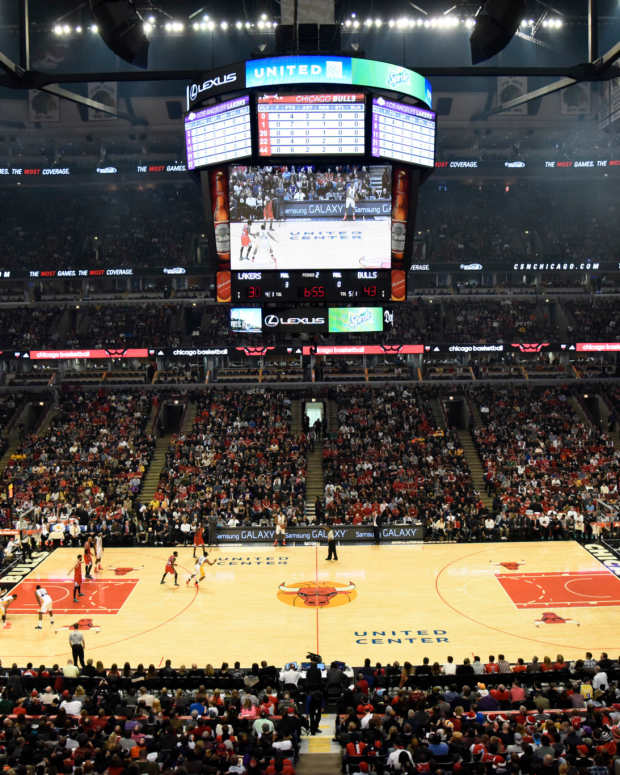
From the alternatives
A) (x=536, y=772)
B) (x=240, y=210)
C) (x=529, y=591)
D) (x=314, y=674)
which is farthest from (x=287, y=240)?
(x=529, y=591)

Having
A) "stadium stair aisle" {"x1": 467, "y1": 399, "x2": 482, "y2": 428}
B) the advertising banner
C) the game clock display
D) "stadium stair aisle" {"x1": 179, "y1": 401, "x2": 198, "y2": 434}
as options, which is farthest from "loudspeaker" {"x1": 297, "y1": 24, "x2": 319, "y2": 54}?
"stadium stair aisle" {"x1": 467, "y1": 399, "x2": 482, "y2": 428}

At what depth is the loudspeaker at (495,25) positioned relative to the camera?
1482 cm

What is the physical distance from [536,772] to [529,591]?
1311cm

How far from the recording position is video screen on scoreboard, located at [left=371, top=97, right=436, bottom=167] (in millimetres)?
16562

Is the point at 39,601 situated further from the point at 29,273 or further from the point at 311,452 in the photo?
the point at 29,273

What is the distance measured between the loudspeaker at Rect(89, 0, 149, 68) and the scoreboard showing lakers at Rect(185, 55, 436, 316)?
4.94 feet

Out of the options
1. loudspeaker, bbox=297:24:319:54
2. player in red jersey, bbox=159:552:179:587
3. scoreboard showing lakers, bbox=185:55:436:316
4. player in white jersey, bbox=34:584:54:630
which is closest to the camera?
scoreboard showing lakers, bbox=185:55:436:316

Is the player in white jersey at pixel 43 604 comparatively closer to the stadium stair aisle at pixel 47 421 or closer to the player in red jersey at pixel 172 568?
the player in red jersey at pixel 172 568

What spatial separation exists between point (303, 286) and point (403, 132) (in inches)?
153

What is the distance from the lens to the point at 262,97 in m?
16.2

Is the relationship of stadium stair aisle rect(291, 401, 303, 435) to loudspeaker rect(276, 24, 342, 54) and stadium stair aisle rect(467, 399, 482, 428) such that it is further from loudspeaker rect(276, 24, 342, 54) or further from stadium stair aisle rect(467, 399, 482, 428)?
loudspeaker rect(276, 24, 342, 54)

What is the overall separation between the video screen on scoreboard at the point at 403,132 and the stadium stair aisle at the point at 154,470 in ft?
70.0

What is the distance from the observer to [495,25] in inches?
596

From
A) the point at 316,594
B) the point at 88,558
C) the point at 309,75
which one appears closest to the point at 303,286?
the point at 309,75
